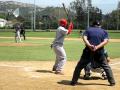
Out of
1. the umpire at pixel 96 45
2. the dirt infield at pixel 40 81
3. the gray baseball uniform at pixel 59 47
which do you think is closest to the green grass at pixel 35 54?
the dirt infield at pixel 40 81

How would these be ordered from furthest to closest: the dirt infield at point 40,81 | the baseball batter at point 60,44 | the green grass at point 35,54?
the green grass at point 35,54 < the baseball batter at point 60,44 < the dirt infield at point 40,81

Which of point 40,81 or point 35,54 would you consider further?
point 35,54

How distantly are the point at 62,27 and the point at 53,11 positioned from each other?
119462 millimetres

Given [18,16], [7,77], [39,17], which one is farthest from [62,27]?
[18,16]

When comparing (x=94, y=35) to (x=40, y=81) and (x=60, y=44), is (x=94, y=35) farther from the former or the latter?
(x=60, y=44)

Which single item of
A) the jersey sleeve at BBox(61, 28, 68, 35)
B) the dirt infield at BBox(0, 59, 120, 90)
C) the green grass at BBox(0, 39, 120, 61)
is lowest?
the green grass at BBox(0, 39, 120, 61)

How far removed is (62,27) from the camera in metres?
12.4

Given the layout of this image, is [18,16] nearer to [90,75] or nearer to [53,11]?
[53,11]

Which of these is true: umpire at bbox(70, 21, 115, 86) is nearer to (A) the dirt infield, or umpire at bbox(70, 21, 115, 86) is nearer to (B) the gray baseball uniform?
(A) the dirt infield

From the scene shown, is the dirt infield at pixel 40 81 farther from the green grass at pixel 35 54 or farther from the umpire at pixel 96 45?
the green grass at pixel 35 54

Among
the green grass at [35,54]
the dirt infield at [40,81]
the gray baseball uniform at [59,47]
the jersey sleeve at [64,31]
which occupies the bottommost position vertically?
the green grass at [35,54]

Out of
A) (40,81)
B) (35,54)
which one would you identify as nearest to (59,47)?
(40,81)

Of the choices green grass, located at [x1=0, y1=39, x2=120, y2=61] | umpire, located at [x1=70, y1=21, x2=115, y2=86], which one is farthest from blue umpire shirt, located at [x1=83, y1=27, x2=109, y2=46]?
green grass, located at [x1=0, y1=39, x2=120, y2=61]

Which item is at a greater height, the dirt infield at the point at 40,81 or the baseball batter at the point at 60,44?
the baseball batter at the point at 60,44
